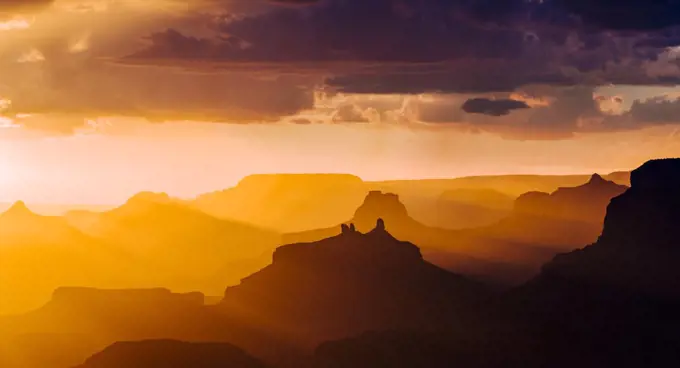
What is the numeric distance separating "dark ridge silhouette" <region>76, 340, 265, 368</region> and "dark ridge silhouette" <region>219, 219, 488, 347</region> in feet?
68.6

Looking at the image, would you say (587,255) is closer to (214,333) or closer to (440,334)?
(440,334)

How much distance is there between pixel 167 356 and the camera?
4852 inches

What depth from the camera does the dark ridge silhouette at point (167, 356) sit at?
122125mm

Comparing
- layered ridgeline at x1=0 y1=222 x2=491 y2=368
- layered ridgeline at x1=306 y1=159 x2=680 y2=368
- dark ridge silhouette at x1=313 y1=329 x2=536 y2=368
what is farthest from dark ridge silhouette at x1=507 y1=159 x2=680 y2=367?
→ layered ridgeline at x1=0 y1=222 x2=491 y2=368

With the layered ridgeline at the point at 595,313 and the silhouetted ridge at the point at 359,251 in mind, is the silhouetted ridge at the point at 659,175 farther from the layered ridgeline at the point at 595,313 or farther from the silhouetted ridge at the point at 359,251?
the silhouetted ridge at the point at 359,251

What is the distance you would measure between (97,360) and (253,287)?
1731 inches

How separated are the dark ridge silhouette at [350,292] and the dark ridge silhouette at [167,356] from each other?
20.9 meters

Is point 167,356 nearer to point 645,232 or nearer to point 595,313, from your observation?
point 595,313

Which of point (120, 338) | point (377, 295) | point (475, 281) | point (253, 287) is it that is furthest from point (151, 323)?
point (475, 281)

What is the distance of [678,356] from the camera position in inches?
5064

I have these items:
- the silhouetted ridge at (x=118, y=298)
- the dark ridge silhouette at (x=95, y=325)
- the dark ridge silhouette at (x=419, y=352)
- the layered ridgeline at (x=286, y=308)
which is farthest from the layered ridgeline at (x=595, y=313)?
the silhouetted ridge at (x=118, y=298)

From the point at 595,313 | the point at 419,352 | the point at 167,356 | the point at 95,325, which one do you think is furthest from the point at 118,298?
the point at 595,313

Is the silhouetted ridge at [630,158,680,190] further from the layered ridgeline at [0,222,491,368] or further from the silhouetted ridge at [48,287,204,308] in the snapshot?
the silhouetted ridge at [48,287,204,308]

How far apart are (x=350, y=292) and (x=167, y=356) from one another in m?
44.6
